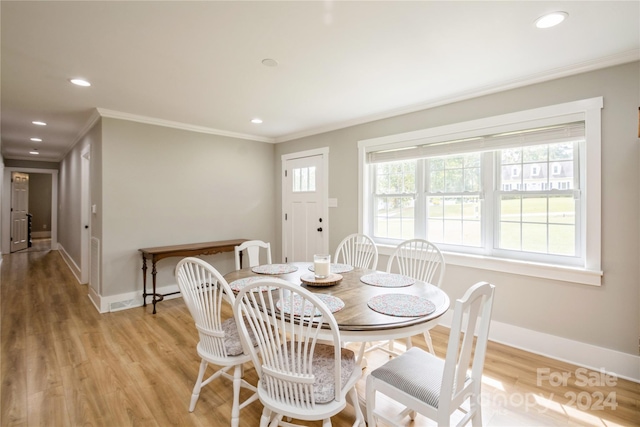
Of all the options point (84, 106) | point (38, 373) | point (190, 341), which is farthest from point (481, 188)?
point (84, 106)

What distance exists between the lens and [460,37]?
1975 mm

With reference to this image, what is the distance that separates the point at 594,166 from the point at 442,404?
225cm

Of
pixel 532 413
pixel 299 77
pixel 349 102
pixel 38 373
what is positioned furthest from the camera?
pixel 349 102

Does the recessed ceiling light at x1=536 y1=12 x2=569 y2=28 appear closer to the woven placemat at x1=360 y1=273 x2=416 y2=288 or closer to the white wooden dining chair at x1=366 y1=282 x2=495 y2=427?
the white wooden dining chair at x1=366 y1=282 x2=495 y2=427

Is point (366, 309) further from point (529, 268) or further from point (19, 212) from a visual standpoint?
point (19, 212)

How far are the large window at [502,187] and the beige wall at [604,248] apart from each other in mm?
83

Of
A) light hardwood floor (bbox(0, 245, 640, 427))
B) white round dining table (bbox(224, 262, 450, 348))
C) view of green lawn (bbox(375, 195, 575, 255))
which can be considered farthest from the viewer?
view of green lawn (bbox(375, 195, 575, 255))

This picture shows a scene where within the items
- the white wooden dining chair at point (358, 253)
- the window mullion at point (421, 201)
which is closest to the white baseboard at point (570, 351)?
the window mullion at point (421, 201)

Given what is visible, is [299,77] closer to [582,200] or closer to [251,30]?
[251,30]

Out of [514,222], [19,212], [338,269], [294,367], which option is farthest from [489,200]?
[19,212]

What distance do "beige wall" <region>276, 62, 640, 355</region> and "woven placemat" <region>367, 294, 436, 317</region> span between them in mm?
1553

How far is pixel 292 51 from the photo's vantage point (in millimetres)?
2158

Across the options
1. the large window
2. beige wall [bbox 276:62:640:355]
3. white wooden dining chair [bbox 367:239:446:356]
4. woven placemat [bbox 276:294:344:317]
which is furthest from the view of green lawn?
woven placemat [bbox 276:294:344:317]

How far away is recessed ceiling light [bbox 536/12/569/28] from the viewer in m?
1.72
